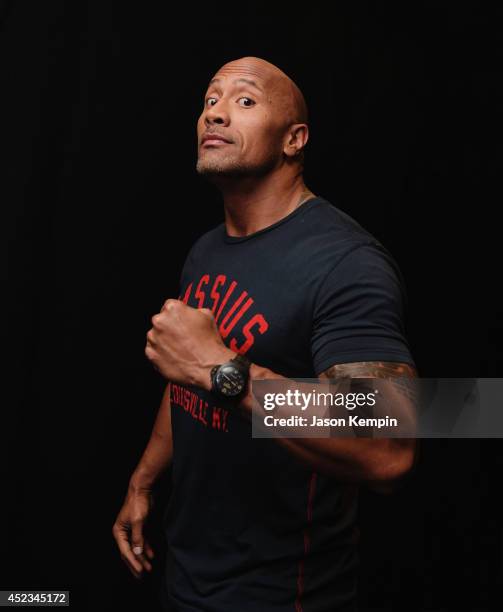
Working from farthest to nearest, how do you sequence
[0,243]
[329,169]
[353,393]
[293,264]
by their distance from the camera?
1. [329,169]
2. [0,243]
3. [293,264]
4. [353,393]

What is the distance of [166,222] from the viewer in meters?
1.90

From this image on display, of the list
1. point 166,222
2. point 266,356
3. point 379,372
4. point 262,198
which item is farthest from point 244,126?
point 166,222

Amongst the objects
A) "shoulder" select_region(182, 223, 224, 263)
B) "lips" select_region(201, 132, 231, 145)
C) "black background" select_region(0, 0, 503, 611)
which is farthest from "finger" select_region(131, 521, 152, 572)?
"lips" select_region(201, 132, 231, 145)

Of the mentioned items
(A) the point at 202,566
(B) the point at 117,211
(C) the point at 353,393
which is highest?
(B) the point at 117,211

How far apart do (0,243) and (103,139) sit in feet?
1.18

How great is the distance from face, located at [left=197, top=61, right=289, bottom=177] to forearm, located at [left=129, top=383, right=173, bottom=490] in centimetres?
50

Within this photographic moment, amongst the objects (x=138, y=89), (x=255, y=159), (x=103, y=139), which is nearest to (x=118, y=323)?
(x=103, y=139)

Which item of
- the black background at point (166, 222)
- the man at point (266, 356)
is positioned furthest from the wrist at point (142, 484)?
the black background at point (166, 222)

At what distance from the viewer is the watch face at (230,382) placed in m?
1.01

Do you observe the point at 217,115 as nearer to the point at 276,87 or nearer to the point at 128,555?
the point at 276,87

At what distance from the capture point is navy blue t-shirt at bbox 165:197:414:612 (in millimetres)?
1116

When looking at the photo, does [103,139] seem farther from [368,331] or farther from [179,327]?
[368,331]

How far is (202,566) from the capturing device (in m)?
1.25

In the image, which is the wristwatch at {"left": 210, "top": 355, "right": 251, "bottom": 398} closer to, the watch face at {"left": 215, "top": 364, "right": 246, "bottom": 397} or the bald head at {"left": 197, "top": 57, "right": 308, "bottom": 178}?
the watch face at {"left": 215, "top": 364, "right": 246, "bottom": 397}
